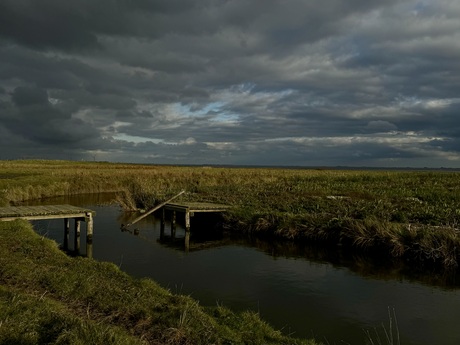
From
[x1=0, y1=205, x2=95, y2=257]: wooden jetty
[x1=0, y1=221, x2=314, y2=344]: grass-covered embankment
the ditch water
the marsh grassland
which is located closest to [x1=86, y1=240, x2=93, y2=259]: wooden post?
[x1=0, y1=205, x2=95, y2=257]: wooden jetty

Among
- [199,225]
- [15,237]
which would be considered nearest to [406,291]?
[15,237]

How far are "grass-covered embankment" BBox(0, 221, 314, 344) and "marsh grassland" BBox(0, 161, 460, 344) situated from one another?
24 millimetres

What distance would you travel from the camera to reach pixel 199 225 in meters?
28.8

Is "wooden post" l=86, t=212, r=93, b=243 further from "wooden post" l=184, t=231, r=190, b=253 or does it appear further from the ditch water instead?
"wooden post" l=184, t=231, r=190, b=253

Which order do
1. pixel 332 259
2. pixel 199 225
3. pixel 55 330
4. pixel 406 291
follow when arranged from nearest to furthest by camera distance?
1. pixel 55 330
2. pixel 406 291
3. pixel 332 259
4. pixel 199 225


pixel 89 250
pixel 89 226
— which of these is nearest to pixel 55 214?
pixel 89 226

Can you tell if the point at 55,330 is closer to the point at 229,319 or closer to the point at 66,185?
the point at 229,319

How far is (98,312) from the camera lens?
928cm

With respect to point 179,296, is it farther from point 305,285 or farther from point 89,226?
point 89,226

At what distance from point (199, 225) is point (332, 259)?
38.6 ft

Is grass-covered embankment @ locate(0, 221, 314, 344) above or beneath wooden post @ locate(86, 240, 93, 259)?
above

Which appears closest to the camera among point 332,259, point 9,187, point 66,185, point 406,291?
point 406,291

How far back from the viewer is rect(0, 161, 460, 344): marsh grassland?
8.10m

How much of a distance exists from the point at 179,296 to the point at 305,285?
5.89 m
